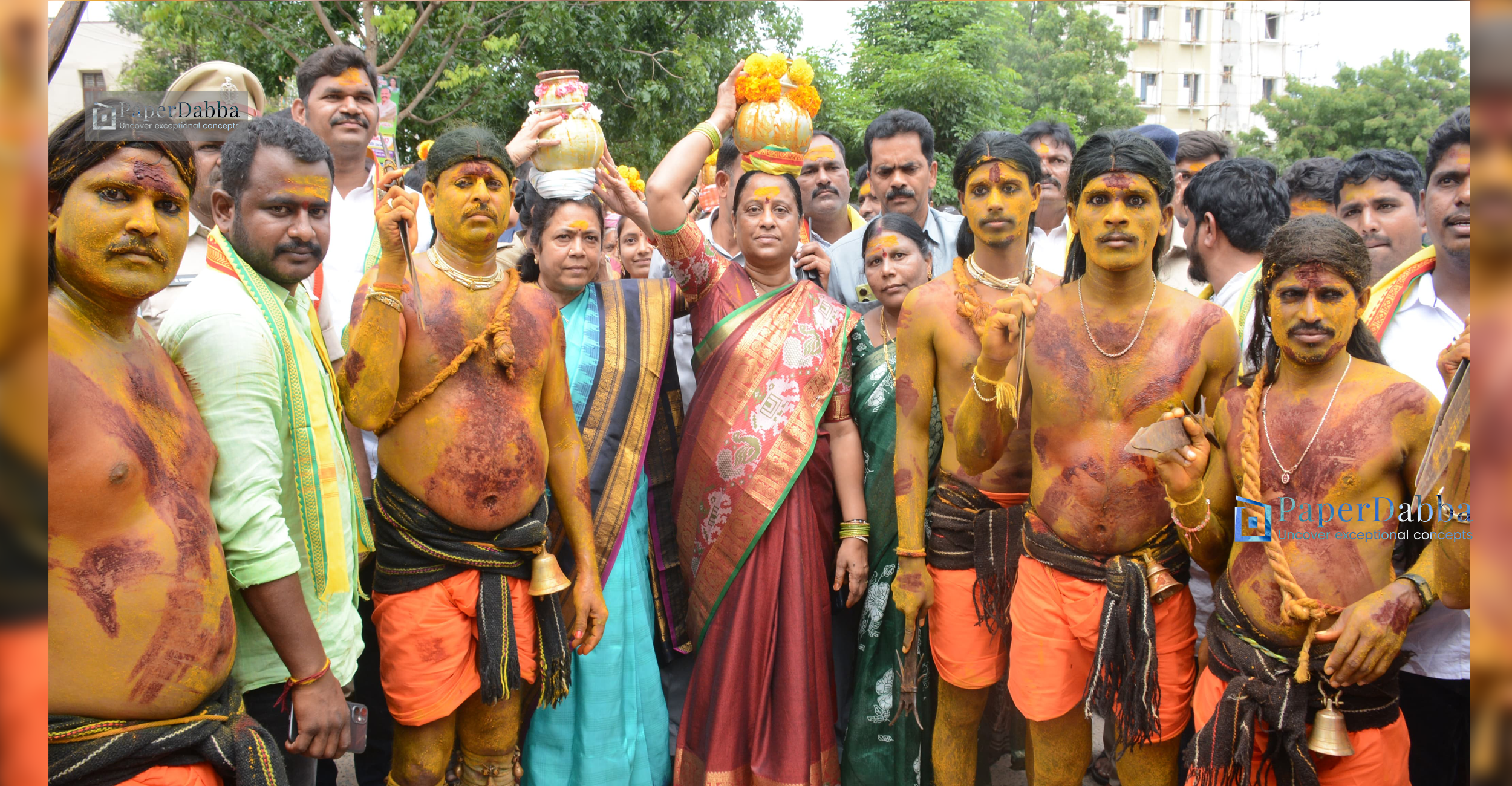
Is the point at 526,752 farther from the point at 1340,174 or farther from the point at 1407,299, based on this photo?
the point at 1340,174

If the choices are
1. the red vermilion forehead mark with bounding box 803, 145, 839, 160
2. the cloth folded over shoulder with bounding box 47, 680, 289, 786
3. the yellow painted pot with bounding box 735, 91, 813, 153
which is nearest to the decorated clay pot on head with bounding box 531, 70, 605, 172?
the yellow painted pot with bounding box 735, 91, 813, 153

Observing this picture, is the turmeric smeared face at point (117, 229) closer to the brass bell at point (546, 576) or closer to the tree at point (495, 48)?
the brass bell at point (546, 576)

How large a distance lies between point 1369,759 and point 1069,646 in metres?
0.84

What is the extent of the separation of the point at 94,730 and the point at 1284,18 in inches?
1564

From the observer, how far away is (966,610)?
3463 mm

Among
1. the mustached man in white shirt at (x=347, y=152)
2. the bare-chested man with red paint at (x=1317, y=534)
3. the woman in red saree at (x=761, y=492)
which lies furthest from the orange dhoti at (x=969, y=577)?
the mustached man in white shirt at (x=347, y=152)

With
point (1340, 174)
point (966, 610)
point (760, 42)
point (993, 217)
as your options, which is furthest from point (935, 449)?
point (760, 42)

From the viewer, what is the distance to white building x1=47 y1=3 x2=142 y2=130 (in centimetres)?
170

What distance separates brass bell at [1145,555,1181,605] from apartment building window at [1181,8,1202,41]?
120 feet

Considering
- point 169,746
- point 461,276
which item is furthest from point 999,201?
point 169,746

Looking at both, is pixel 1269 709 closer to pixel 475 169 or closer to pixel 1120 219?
pixel 1120 219

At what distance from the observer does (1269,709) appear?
259 centimetres

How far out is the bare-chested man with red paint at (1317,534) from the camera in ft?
8.32

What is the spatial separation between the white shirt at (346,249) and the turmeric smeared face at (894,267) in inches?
75.5
